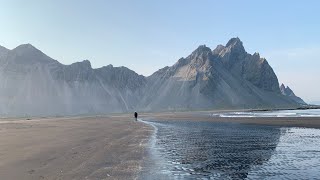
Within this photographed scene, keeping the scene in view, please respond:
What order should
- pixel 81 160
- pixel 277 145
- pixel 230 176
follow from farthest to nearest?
pixel 277 145, pixel 81 160, pixel 230 176

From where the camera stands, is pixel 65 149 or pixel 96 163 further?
pixel 65 149

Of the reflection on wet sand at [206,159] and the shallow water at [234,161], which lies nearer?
the shallow water at [234,161]

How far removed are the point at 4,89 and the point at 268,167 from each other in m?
196

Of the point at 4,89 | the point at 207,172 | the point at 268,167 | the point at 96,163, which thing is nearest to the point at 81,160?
the point at 96,163

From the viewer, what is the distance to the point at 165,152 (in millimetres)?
23516

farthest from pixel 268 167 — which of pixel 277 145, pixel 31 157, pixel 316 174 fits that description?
pixel 31 157

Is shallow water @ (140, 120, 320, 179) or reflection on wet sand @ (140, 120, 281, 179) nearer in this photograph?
shallow water @ (140, 120, 320, 179)

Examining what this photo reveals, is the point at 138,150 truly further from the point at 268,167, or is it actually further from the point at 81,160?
the point at 268,167

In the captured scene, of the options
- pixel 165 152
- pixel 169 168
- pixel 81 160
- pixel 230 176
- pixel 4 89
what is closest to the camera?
pixel 230 176

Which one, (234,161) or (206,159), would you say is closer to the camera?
(234,161)

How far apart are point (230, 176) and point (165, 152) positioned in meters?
8.10

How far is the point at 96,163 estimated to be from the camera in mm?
18734

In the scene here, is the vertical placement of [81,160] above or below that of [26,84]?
below

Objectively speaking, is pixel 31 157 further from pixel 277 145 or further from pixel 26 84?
pixel 26 84
